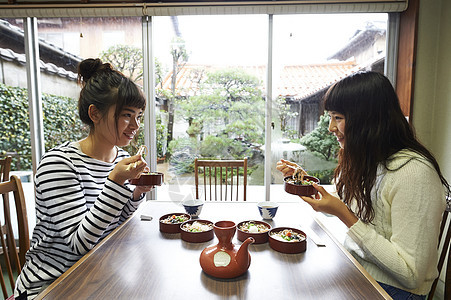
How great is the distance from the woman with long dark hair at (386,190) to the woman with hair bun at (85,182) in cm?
79

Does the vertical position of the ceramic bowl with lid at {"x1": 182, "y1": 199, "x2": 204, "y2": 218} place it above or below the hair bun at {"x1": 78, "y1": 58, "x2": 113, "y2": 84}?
below

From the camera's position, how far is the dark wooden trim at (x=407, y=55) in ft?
8.24

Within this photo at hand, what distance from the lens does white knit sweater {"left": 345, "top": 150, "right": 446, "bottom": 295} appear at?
99cm

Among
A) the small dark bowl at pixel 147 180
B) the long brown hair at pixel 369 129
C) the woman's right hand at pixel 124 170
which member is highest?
the long brown hair at pixel 369 129

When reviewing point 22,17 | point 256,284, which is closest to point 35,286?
point 256,284

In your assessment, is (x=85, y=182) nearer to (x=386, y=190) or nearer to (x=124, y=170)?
(x=124, y=170)

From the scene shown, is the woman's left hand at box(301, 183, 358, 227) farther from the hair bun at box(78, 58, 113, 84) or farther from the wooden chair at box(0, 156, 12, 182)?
the wooden chair at box(0, 156, 12, 182)

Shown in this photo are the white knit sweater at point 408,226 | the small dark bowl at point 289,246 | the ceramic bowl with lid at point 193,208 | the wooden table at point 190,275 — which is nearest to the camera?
the wooden table at point 190,275

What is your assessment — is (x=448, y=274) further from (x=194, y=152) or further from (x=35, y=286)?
(x=194, y=152)

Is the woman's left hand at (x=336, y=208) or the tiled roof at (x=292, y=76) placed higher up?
the tiled roof at (x=292, y=76)

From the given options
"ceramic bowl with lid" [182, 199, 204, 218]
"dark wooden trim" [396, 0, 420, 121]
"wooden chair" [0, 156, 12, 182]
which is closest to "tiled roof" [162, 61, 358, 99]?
"dark wooden trim" [396, 0, 420, 121]

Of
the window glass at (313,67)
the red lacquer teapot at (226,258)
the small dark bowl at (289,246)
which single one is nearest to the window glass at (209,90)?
the window glass at (313,67)

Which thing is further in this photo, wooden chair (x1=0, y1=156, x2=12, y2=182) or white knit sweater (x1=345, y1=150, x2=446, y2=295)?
wooden chair (x1=0, y1=156, x2=12, y2=182)

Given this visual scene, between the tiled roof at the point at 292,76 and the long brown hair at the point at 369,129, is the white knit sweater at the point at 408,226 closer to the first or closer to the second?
the long brown hair at the point at 369,129
